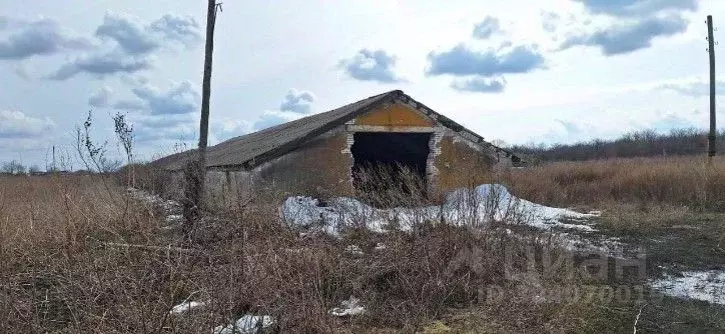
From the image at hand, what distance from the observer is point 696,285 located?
24.5ft

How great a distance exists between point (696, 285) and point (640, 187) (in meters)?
11.2

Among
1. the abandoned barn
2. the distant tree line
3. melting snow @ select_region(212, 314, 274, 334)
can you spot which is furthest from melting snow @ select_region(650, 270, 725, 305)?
the distant tree line

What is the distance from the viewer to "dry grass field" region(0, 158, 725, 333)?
17.3ft

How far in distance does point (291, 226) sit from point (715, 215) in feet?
36.1

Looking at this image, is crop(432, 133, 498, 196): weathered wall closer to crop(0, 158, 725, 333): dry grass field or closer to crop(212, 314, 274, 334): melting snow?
crop(0, 158, 725, 333): dry grass field

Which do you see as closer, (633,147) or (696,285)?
(696,285)

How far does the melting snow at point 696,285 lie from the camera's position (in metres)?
6.96

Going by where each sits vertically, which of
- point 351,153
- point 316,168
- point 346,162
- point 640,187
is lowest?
point 640,187

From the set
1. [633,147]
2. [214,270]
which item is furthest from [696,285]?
[633,147]

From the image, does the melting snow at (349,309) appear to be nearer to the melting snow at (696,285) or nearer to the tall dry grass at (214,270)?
the tall dry grass at (214,270)

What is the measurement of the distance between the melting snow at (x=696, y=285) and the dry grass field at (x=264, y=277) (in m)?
0.32

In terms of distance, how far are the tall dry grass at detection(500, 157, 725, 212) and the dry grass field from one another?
761 cm

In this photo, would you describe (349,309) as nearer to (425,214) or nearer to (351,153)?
(425,214)

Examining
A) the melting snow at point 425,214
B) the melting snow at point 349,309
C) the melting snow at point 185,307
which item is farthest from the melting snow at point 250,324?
the melting snow at point 425,214
